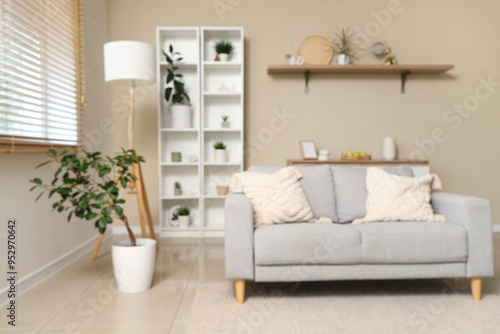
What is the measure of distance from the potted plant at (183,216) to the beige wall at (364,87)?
400 millimetres

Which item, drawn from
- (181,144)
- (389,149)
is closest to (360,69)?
(389,149)

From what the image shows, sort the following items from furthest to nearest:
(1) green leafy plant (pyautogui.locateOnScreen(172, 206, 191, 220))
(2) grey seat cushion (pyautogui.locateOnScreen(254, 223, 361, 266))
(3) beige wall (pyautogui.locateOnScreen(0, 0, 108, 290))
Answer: (1) green leafy plant (pyautogui.locateOnScreen(172, 206, 191, 220))
(3) beige wall (pyautogui.locateOnScreen(0, 0, 108, 290))
(2) grey seat cushion (pyautogui.locateOnScreen(254, 223, 361, 266))

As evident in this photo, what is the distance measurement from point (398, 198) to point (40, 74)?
260 centimetres

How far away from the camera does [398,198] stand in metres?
2.41

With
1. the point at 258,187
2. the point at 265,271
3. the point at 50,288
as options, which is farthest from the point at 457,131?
the point at 50,288

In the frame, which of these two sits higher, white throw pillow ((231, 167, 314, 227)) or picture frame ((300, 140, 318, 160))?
picture frame ((300, 140, 318, 160))

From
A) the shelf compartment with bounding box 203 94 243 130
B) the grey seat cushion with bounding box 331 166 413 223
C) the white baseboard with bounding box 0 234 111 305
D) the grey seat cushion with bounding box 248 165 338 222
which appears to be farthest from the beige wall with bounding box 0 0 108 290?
the grey seat cushion with bounding box 331 166 413 223

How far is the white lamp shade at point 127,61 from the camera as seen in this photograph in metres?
2.90

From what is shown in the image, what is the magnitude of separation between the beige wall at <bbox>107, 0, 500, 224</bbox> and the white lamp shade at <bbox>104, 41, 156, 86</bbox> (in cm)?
107

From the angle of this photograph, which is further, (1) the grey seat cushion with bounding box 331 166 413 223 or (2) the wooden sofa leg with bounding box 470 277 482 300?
(1) the grey seat cushion with bounding box 331 166 413 223

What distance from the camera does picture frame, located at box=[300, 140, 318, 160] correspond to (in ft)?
12.5

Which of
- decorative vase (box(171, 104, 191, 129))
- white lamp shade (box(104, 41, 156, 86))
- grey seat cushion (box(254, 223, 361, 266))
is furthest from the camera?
decorative vase (box(171, 104, 191, 129))

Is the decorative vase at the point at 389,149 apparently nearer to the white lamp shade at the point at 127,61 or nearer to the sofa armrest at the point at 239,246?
the sofa armrest at the point at 239,246

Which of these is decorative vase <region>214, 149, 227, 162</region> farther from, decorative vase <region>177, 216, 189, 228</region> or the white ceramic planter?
the white ceramic planter
